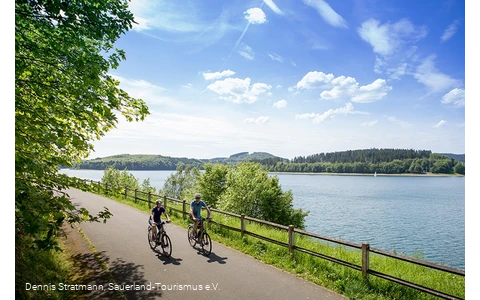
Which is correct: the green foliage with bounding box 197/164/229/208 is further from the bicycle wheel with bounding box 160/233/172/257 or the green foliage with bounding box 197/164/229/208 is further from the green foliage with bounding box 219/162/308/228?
the bicycle wheel with bounding box 160/233/172/257

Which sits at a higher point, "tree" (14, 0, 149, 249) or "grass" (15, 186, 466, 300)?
"tree" (14, 0, 149, 249)

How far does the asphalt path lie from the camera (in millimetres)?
7508

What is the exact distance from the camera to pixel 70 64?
5.85 meters

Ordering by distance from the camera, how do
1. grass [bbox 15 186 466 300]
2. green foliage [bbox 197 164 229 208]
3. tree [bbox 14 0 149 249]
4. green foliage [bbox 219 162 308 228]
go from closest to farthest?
tree [bbox 14 0 149 249], grass [bbox 15 186 466 300], green foliage [bbox 219 162 308 228], green foliage [bbox 197 164 229 208]

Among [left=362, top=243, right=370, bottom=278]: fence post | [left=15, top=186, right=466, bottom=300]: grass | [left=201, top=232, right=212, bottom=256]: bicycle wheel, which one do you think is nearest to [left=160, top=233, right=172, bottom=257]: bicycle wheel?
[left=201, top=232, right=212, bottom=256]: bicycle wheel

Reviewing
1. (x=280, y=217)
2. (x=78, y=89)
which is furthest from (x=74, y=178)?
(x=280, y=217)

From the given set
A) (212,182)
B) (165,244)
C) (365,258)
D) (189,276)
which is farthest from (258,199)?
(365,258)

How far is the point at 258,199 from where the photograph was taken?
2659 centimetres

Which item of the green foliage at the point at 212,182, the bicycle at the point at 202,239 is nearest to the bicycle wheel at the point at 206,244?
the bicycle at the point at 202,239

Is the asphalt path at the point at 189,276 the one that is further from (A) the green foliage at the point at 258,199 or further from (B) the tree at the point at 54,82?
(A) the green foliage at the point at 258,199

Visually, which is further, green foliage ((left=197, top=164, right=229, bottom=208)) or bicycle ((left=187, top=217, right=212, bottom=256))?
green foliage ((left=197, top=164, right=229, bottom=208))

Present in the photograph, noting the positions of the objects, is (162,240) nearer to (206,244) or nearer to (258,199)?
(206,244)

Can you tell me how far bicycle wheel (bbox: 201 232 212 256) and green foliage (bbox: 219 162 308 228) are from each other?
14737mm
